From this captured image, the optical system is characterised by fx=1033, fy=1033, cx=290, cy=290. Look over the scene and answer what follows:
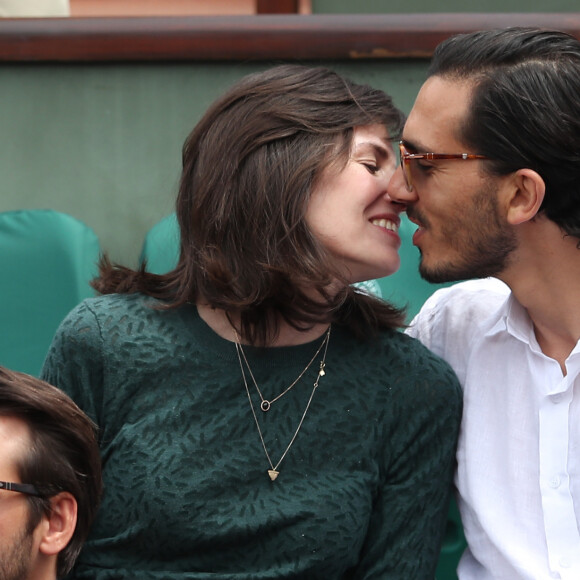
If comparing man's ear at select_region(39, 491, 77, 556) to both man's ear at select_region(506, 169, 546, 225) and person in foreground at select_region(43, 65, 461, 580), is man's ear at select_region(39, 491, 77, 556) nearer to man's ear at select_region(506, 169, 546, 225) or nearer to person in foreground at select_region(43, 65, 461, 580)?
person in foreground at select_region(43, 65, 461, 580)

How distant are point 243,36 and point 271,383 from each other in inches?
54.1

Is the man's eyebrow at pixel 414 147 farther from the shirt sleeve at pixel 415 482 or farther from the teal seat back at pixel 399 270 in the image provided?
the teal seat back at pixel 399 270

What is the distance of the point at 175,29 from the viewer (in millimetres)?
3031

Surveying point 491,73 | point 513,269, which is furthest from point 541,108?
point 513,269

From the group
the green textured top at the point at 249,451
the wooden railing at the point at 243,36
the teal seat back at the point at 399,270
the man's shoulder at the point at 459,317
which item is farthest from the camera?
the wooden railing at the point at 243,36

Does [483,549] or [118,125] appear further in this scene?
[118,125]

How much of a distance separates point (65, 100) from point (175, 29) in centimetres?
39

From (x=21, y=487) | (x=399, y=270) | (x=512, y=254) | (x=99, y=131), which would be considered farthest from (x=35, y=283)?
(x=512, y=254)

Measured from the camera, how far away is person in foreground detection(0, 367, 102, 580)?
1.71m

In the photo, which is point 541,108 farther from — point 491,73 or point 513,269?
point 513,269

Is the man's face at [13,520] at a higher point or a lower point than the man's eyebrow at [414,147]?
lower

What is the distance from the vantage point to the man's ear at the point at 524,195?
2.01m

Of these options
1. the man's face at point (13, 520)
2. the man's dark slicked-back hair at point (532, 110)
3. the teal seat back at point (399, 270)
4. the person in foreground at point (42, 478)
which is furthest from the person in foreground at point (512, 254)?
the man's face at point (13, 520)

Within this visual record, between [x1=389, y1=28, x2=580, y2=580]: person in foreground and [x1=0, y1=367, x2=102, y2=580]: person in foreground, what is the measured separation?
763 millimetres
